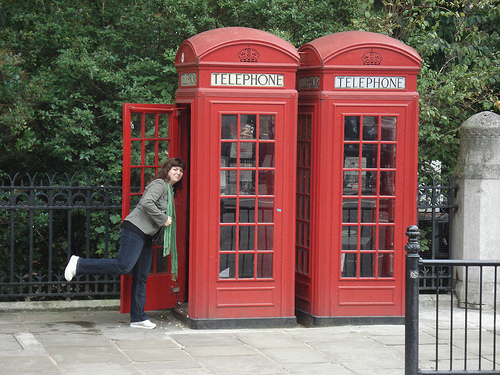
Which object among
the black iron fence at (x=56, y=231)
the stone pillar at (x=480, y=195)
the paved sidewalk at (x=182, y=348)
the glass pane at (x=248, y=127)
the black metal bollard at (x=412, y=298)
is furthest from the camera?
the stone pillar at (x=480, y=195)

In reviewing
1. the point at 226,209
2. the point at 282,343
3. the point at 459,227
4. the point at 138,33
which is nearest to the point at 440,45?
the point at 459,227

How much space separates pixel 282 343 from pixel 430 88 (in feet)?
16.0

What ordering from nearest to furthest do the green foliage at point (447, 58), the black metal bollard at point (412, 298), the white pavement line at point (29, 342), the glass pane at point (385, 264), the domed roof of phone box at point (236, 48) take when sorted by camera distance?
the black metal bollard at point (412, 298) < the white pavement line at point (29, 342) < the domed roof of phone box at point (236, 48) < the glass pane at point (385, 264) < the green foliage at point (447, 58)

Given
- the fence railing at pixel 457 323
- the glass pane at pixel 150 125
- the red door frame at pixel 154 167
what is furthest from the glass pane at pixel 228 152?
the fence railing at pixel 457 323

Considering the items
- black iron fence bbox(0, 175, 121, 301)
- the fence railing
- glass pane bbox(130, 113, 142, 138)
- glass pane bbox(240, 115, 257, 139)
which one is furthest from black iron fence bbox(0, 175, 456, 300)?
glass pane bbox(240, 115, 257, 139)

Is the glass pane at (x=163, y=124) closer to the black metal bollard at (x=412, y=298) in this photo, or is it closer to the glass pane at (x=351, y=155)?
the glass pane at (x=351, y=155)

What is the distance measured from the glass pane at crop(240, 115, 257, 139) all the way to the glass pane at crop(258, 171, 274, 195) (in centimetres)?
38

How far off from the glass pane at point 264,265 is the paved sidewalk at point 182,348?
1.76ft

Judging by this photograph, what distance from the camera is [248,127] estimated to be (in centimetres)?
750

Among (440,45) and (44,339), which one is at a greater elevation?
(440,45)

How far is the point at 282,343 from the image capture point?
7117 millimetres

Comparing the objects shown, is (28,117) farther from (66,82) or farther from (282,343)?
(282,343)

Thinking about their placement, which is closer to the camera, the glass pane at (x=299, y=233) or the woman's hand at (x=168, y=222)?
the woman's hand at (x=168, y=222)

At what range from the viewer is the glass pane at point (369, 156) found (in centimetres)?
774
